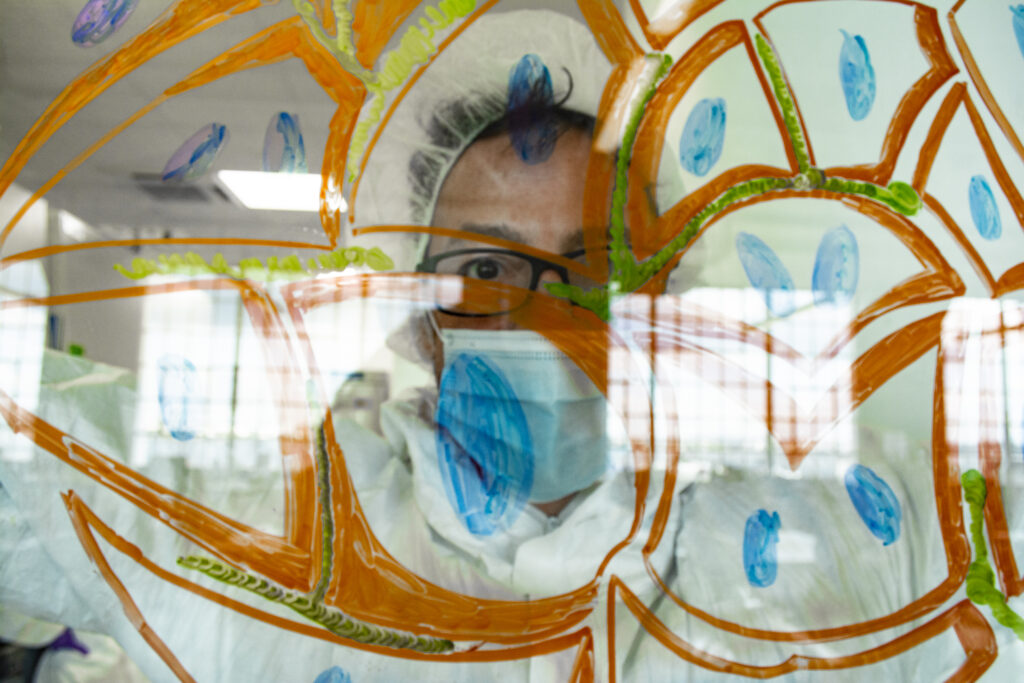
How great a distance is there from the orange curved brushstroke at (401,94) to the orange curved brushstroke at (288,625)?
63 centimetres

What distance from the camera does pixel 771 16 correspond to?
1.15m

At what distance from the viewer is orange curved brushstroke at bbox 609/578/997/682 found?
1077 millimetres

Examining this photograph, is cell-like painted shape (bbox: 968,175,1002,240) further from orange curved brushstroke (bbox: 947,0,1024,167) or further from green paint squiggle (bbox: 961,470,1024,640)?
green paint squiggle (bbox: 961,470,1024,640)

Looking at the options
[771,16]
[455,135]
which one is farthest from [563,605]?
[771,16]

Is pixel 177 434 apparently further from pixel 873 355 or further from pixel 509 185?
pixel 873 355

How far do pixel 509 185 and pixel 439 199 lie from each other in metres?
0.12

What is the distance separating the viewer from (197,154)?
1085mm

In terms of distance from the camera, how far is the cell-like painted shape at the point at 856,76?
3.78 ft

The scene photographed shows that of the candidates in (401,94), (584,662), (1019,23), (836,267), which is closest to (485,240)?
(401,94)

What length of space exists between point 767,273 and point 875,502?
0.43 m

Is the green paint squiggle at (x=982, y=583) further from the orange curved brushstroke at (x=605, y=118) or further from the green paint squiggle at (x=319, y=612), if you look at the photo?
the green paint squiggle at (x=319, y=612)

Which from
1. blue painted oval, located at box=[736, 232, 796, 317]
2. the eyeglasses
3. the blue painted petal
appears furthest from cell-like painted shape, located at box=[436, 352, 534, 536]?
the blue painted petal

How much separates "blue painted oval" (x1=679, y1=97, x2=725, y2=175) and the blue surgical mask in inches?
15.8

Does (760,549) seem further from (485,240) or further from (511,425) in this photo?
(485,240)
